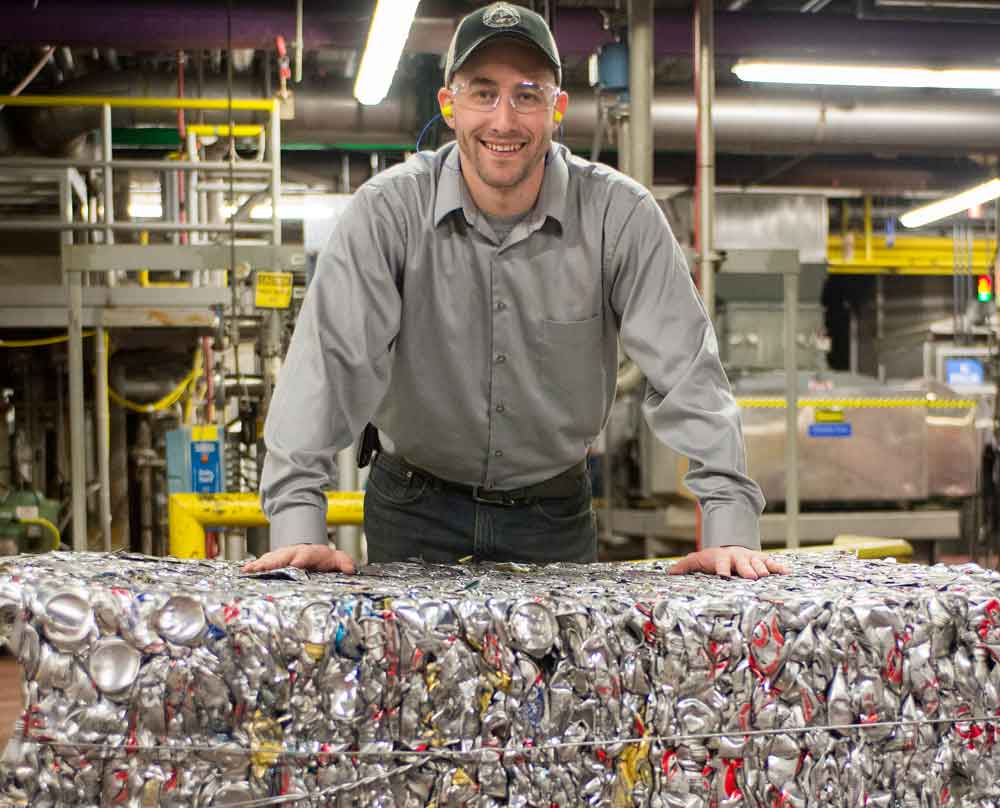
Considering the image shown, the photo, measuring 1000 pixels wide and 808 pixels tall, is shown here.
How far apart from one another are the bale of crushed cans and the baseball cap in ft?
2.76

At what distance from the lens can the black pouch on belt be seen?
191cm

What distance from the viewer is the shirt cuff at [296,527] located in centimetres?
137

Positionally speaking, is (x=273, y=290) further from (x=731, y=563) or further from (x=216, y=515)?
(x=731, y=563)

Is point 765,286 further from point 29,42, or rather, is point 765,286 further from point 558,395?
point 558,395

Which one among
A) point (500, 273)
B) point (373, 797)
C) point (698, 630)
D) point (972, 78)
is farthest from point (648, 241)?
point (972, 78)

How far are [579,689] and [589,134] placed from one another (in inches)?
238

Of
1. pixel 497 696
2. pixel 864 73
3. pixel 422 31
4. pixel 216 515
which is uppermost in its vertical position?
pixel 422 31

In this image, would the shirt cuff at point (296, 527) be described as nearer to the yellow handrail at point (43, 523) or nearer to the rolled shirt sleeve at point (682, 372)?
the rolled shirt sleeve at point (682, 372)

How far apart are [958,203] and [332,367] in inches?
289

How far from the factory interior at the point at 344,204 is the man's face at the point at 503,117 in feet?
7.21

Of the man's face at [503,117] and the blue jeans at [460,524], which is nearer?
the man's face at [503,117]

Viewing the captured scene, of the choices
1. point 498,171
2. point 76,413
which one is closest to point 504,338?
point 498,171

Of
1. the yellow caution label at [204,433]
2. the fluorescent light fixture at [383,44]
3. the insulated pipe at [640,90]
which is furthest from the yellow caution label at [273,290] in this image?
the insulated pipe at [640,90]

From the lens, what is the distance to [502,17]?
1551mm
